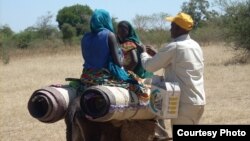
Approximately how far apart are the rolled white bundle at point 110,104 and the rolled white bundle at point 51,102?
0.71ft

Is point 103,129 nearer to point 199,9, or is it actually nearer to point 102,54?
point 102,54

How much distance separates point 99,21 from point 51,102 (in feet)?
3.24

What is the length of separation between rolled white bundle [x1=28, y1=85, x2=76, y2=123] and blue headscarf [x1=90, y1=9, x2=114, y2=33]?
68 centimetres

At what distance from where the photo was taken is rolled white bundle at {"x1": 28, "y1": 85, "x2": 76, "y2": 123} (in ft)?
18.1

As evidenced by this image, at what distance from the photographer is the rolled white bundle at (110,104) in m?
5.34

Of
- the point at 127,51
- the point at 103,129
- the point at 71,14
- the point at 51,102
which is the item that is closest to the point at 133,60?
the point at 127,51

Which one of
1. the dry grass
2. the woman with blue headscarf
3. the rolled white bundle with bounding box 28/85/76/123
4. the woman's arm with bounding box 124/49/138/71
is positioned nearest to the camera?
the rolled white bundle with bounding box 28/85/76/123

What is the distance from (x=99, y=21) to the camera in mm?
5867

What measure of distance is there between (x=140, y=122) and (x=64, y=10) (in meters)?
67.9

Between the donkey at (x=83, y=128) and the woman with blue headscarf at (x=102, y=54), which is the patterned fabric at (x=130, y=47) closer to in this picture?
the woman with blue headscarf at (x=102, y=54)

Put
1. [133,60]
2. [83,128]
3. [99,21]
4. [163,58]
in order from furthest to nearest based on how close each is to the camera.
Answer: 1. [133,60]
2. [99,21]
3. [83,128]
4. [163,58]

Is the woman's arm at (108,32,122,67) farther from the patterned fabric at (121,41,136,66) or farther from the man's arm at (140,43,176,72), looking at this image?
the patterned fabric at (121,41,136,66)

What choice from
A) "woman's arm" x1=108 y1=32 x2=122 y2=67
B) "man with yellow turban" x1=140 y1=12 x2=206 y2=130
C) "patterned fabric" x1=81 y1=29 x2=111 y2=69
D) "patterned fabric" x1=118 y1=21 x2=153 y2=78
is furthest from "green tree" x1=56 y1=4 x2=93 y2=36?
"man with yellow turban" x1=140 y1=12 x2=206 y2=130

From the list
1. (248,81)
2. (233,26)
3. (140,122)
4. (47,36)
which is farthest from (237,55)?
(47,36)
